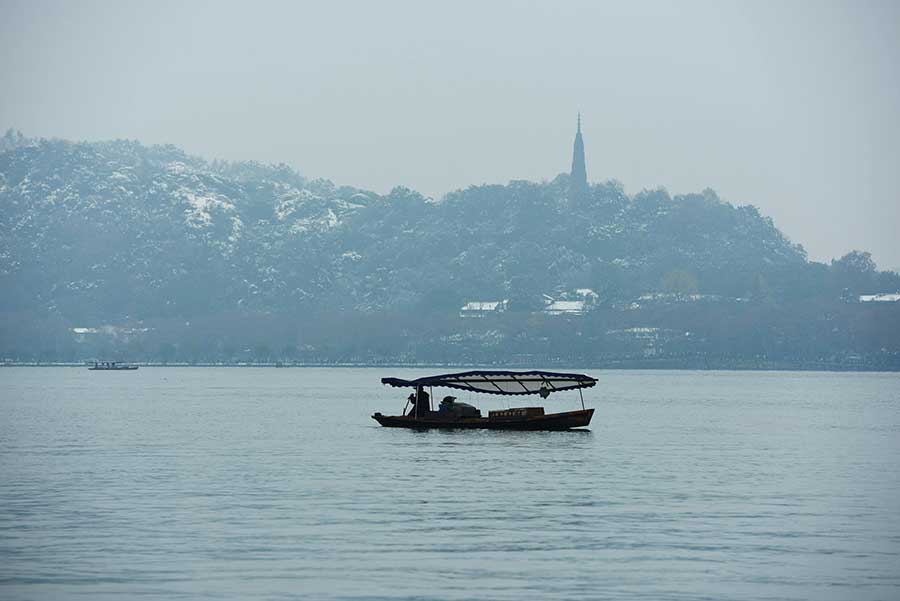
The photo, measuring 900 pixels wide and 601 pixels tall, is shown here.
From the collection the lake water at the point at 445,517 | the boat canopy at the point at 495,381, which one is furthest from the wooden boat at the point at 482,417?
the lake water at the point at 445,517

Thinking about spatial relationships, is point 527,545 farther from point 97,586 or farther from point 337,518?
point 97,586

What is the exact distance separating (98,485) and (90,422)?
6884 centimetres

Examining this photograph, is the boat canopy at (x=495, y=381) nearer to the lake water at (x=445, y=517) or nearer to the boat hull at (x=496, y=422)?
the boat hull at (x=496, y=422)

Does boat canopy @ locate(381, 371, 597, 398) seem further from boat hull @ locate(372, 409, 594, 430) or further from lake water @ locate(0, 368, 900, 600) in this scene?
lake water @ locate(0, 368, 900, 600)

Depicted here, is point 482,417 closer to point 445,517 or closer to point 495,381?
point 495,381

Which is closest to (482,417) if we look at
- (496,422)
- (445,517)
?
(496,422)

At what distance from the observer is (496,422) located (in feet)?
387

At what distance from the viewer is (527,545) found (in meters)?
56.3

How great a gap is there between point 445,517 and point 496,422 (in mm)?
53867

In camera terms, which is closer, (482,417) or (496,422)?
(496,422)

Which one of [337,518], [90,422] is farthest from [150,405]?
[337,518]

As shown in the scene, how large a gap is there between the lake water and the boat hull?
84cm

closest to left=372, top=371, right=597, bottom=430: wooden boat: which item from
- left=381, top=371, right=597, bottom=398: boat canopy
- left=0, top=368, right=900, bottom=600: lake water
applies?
left=381, top=371, right=597, bottom=398: boat canopy

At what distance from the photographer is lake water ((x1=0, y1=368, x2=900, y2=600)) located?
48688mm
